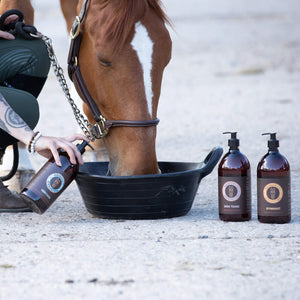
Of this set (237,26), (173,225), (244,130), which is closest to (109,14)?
(173,225)

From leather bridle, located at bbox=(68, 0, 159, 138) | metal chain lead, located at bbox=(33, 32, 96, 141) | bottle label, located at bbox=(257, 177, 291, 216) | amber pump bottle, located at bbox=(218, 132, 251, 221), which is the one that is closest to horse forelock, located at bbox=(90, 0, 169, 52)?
leather bridle, located at bbox=(68, 0, 159, 138)

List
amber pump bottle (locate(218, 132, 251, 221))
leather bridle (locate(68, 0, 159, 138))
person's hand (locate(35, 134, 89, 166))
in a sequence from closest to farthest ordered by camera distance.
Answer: person's hand (locate(35, 134, 89, 166))
amber pump bottle (locate(218, 132, 251, 221))
leather bridle (locate(68, 0, 159, 138))

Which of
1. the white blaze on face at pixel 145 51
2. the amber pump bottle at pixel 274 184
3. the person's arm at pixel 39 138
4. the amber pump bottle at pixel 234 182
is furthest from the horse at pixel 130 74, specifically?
the amber pump bottle at pixel 274 184

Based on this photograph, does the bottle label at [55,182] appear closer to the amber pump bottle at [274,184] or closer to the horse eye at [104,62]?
the horse eye at [104,62]

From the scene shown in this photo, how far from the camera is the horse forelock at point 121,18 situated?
11.4 feet

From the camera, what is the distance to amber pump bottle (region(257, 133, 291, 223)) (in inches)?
132

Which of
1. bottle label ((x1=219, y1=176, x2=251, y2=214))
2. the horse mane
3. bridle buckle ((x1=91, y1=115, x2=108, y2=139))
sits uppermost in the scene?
the horse mane

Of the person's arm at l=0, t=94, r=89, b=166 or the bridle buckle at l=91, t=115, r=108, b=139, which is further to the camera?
the bridle buckle at l=91, t=115, r=108, b=139

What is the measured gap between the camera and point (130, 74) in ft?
11.4

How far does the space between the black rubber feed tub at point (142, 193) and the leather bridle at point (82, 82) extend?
254 millimetres

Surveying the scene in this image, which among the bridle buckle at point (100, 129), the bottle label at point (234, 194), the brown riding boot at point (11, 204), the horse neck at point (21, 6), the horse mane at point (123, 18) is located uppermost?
the horse neck at point (21, 6)

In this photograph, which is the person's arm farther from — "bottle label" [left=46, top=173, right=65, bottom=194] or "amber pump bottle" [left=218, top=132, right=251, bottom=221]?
"amber pump bottle" [left=218, top=132, right=251, bottom=221]

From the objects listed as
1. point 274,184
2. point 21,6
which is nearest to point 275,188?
point 274,184

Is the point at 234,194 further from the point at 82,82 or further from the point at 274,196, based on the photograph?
the point at 82,82
